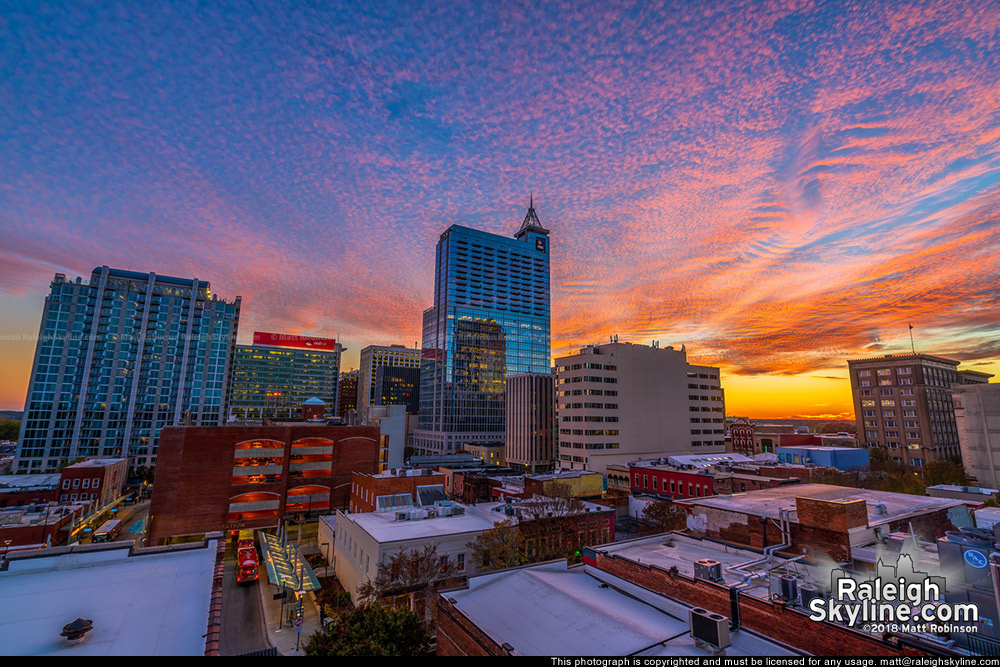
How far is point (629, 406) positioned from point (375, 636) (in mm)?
91023

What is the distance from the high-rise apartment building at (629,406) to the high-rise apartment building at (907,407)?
54.6 metres

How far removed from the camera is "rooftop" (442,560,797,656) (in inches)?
704

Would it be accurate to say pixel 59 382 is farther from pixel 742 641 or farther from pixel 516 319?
pixel 742 641

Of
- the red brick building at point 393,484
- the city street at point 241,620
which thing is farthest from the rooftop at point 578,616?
the red brick building at point 393,484

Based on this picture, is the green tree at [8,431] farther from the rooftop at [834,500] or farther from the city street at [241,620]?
the rooftop at [834,500]

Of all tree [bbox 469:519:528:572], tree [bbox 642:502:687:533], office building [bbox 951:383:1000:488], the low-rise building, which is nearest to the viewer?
tree [bbox 469:519:528:572]

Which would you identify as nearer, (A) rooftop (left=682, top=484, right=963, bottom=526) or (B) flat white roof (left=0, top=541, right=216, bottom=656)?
(B) flat white roof (left=0, top=541, right=216, bottom=656)

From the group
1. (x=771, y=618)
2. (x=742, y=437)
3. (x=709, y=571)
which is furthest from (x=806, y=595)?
(x=742, y=437)

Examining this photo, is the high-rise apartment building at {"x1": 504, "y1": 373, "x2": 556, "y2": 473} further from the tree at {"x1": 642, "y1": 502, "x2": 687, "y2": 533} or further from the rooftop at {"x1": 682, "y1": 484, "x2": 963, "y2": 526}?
the rooftop at {"x1": 682, "y1": 484, "x2": 963, "y2": 526}

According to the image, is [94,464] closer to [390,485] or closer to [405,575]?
[390,485]

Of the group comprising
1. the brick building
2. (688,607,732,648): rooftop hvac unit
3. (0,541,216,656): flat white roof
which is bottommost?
(0,541,216,656): flat white roof

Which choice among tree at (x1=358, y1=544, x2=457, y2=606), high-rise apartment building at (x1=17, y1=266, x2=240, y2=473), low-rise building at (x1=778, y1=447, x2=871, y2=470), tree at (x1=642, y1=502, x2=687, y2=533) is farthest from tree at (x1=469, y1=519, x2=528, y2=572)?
high-rise apartment building at (x1=17, y1=266, x2=240, y2=473)

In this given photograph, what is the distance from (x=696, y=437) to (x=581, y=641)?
109457 millimetres

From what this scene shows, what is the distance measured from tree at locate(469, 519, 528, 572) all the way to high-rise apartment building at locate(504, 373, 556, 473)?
92.4m
